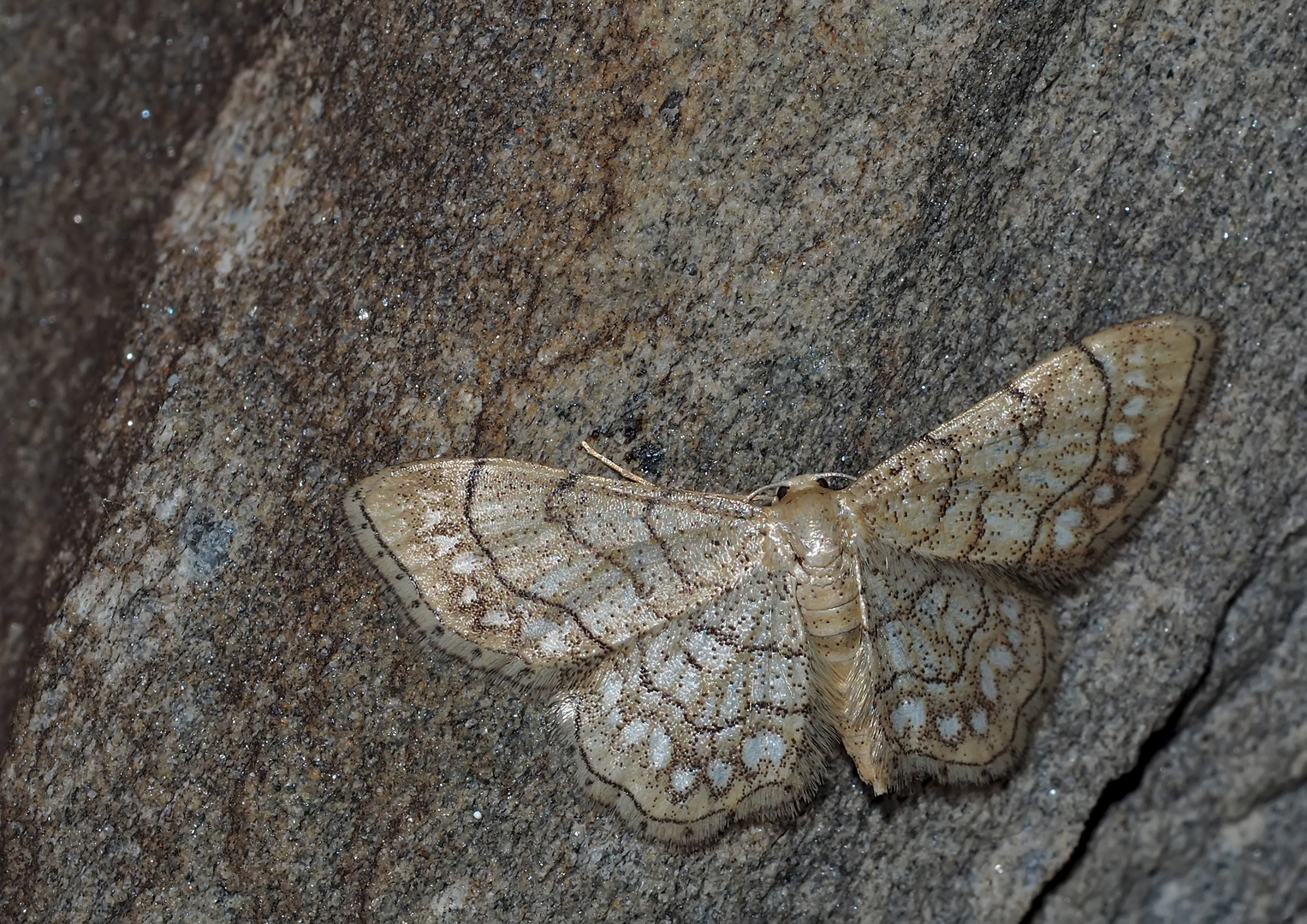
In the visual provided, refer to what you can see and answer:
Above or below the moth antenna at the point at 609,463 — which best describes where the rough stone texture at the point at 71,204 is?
below

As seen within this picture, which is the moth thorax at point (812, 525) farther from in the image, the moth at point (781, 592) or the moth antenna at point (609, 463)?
the moth antenna at point (609, 463)

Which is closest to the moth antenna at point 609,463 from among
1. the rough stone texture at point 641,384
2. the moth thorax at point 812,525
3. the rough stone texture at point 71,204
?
the rough stone texture at point 641,384

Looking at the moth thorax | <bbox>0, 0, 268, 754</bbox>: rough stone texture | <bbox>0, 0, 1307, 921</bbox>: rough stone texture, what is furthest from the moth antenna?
<bbox>0, 0, 268, 754</bbox>: rough stone texture

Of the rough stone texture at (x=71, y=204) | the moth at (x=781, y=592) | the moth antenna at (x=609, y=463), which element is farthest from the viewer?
the rough stone texture at (x=71, y=204)

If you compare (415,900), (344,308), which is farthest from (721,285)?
(415,900)

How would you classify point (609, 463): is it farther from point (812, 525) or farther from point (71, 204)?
point (71, 204)

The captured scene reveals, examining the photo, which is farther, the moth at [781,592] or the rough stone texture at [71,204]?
the rough stone texture at [71,204]

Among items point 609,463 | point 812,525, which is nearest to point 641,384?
point 609,463
